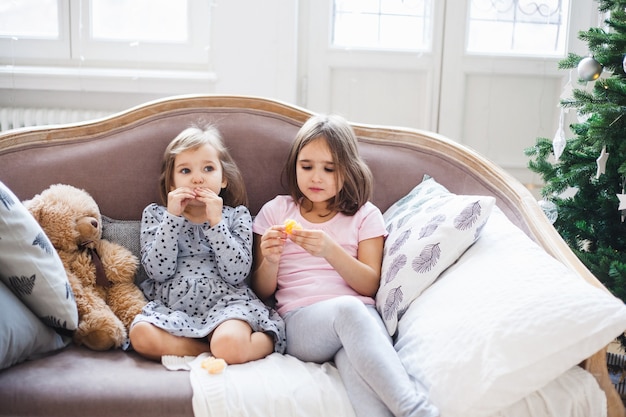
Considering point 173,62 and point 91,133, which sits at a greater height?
point 173,62

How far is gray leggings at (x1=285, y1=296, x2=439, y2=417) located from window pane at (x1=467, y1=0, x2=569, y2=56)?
5.46ft

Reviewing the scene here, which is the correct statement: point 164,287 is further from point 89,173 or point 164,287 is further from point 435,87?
point 435,87

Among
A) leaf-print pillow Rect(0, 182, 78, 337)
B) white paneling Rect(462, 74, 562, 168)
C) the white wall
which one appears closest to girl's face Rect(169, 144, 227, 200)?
leaf-print pillow Rect(0, 182, 78, 337)

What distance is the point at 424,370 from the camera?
144 cm

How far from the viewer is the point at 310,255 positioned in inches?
73.0

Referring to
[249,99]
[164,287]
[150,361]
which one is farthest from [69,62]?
[150,361]

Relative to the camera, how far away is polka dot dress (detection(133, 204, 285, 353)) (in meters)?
1.66

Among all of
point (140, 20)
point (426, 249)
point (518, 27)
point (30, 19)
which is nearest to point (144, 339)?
point (426, 249)

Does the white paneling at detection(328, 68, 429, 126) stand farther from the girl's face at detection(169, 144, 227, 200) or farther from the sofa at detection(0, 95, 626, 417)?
the girl's face at detection(169, 144, 227, 200)

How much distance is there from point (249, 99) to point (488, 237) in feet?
2.81

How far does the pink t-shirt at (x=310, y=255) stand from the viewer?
5.83ft

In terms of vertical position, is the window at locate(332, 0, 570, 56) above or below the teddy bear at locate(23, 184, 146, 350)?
above

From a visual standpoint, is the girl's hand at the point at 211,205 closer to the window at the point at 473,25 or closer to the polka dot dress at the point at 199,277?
the polka dot dress at the point at 199,277

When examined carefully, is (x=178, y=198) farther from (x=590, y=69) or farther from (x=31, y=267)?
(x=590, y=69)
